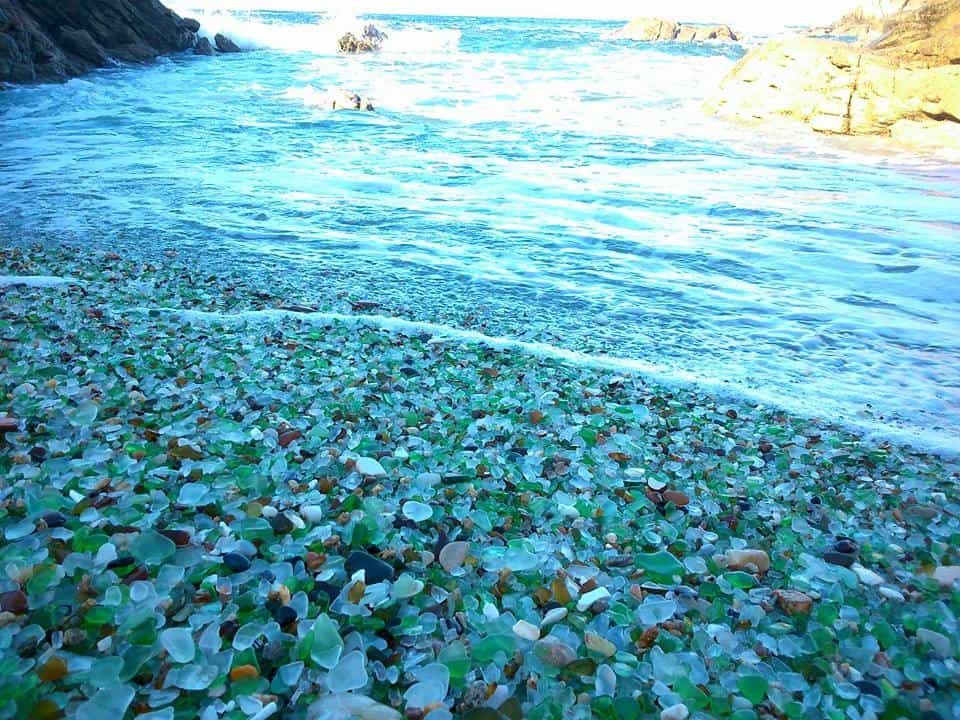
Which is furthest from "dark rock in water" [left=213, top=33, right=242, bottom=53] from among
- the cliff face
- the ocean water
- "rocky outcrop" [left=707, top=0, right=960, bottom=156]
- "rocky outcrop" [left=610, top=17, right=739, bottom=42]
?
"rocky outcrop" [left=610, top=17, right=739, bottom=42]

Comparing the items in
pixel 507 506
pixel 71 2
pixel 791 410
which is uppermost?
pixel 71 2

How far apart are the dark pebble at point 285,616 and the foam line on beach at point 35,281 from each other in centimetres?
363

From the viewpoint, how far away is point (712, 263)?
222 inches

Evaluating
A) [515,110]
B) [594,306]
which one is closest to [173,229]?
[594,306]

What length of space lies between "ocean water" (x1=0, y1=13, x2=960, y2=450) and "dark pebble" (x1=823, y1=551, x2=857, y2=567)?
4.47 ft

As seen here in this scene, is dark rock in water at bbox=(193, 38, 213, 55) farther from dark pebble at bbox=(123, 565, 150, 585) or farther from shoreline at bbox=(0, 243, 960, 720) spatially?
dark pebble at bbox=(123, 565, 150, 585)

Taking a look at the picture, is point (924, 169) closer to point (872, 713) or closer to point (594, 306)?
point (594, 306)

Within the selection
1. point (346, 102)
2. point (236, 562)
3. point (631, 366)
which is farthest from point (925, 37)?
point (236, 562)

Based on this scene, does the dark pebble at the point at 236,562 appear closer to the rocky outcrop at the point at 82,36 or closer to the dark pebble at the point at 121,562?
the dark pebble at the point at 121,562

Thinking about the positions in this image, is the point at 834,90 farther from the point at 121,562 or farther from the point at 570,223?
the point at 121,562

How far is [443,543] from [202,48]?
93.7 ft

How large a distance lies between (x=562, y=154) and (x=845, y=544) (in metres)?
8.63

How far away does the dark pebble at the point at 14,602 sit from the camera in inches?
62.9

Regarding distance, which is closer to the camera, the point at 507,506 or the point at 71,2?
the point at 507,506
